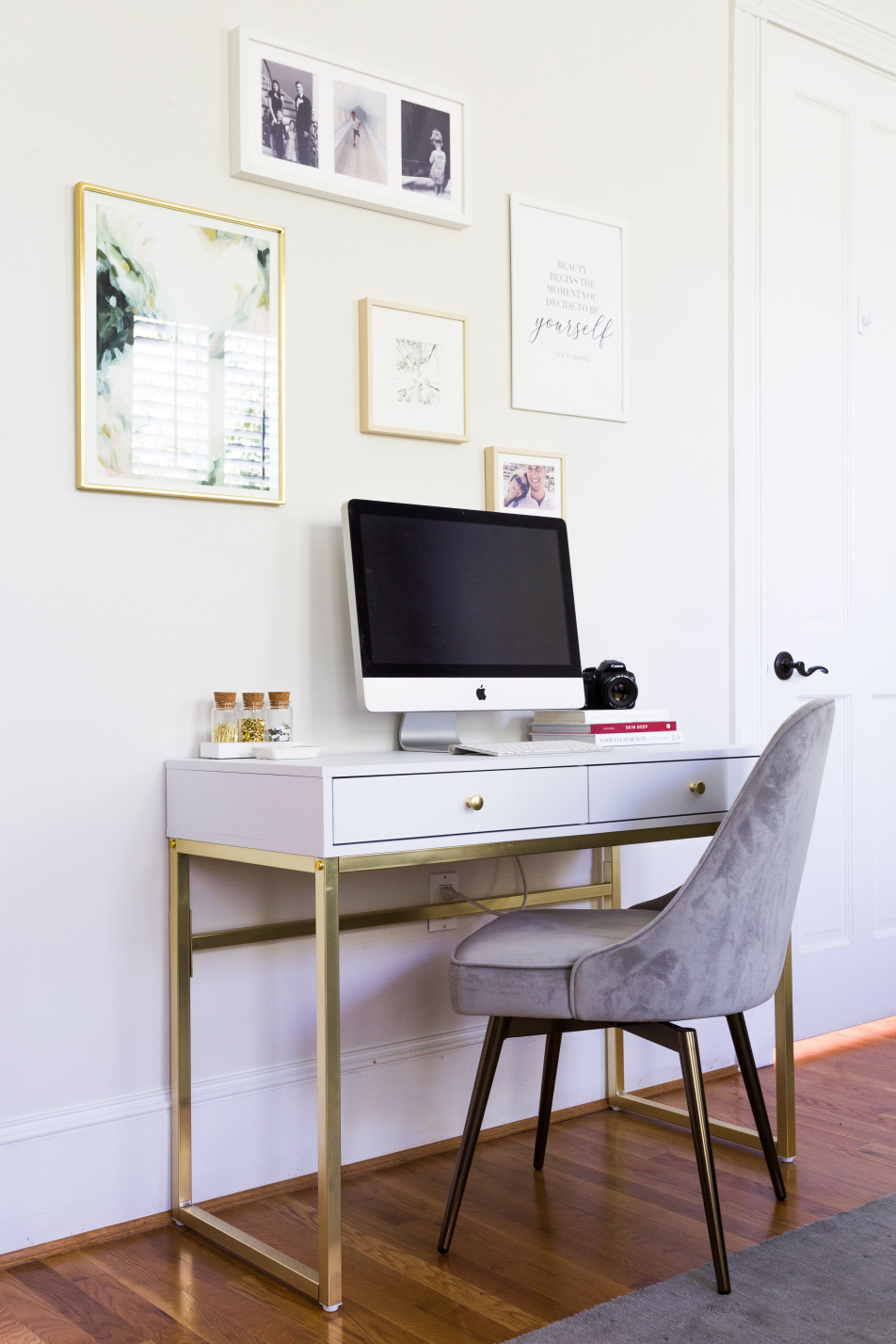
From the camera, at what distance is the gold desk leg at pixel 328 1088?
5.52ft

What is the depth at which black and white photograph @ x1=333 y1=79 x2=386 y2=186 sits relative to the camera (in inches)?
89.9

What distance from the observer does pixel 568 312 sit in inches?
104

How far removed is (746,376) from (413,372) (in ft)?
3.26

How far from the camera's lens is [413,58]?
2.41 meters

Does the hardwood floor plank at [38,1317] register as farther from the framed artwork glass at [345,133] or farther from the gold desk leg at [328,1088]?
the framed artwork glass at [345,133]

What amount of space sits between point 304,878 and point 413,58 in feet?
5.28

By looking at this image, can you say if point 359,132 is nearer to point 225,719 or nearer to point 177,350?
point 177,350

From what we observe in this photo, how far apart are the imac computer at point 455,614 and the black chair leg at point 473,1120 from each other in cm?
58

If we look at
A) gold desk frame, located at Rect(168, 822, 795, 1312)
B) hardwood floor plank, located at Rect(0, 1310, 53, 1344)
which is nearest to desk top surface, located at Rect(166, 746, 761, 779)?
gold desk frame, located at Rect(168, 822, 795, 1312)

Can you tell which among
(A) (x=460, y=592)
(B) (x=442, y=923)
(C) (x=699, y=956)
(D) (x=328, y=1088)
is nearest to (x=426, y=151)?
(A) (x=460, y=592)

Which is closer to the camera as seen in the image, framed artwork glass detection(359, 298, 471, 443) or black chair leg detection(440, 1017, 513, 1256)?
black chair leg detection(440, 1017, 513, 1256)

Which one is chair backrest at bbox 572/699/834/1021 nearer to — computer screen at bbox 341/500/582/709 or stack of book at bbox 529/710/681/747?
stack of book at bbox 529/710/681/747

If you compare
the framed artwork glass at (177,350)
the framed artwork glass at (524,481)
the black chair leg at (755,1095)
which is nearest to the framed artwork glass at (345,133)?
the framed artwork glass at (177,350)

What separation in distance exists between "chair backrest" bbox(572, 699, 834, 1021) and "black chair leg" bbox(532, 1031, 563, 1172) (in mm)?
535
